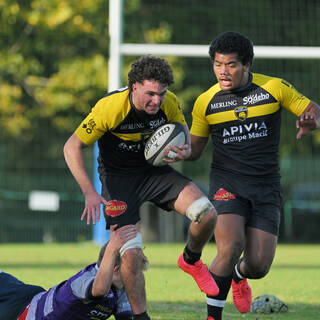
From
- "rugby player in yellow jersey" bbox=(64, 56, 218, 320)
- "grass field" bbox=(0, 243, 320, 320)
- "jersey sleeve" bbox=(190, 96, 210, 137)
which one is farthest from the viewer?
Result: "grass field" bbox=(0, 243, 320, 320)

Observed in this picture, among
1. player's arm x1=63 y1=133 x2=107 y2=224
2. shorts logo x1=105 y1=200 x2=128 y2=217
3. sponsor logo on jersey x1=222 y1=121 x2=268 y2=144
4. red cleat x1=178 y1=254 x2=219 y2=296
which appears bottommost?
red cleat x1=178 y1=254 x2=219 y2=296

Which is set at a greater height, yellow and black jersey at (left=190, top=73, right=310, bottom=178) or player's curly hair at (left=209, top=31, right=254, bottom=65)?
player's curly hair at (left=209, top=31, right=254, bottom=65)

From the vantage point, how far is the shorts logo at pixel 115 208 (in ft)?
21.5

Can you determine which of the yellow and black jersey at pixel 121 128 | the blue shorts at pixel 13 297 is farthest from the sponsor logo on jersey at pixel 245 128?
the blue shorts at pixel 13 297

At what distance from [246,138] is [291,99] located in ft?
1.70

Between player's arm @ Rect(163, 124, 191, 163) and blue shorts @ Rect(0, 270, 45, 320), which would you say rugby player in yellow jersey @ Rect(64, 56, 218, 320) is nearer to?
player's arm @ Rect(163, 124, 191, 163)

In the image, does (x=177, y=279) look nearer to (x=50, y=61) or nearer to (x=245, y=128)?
(x=245, y=128)

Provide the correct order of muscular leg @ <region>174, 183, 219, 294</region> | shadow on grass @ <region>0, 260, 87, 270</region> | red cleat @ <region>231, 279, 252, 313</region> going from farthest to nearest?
shadow on grass @ <region>0, 260, 87, 270</region> → red cleat @ <region>231, 279, 252, 313</region> → muscular leg @ <region>174, 183, 219, 294</region>

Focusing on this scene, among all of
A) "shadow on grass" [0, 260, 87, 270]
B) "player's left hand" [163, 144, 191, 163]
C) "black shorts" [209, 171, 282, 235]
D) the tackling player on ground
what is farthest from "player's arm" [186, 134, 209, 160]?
"shadow on grass" [0, 260, 87, 270]

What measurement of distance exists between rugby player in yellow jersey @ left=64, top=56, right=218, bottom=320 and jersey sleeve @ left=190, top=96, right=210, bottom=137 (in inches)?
15.1

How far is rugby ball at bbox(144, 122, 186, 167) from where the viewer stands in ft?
20.9

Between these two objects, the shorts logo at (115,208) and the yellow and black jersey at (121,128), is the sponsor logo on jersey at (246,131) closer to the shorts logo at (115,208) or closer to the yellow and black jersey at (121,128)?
the yellow and black jersey at (121,128)

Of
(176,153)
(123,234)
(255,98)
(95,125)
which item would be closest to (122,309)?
(123,234)

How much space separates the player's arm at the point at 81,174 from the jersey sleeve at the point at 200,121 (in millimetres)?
1162
